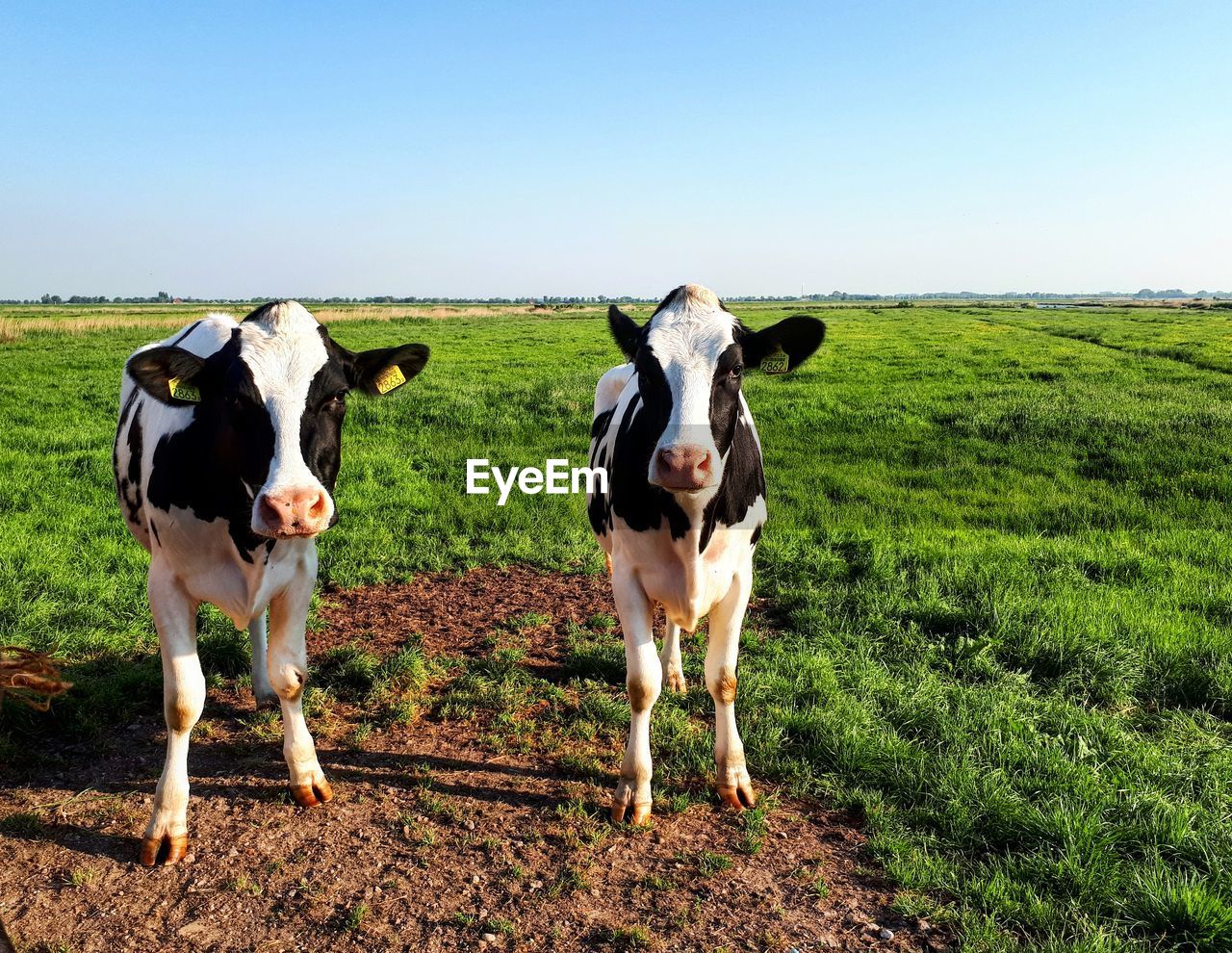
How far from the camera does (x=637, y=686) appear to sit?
12.5 feet

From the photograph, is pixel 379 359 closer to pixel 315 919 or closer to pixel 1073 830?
pixel 315 919

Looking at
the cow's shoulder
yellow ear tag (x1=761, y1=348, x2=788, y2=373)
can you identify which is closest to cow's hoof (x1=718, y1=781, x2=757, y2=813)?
the cow's shoulder

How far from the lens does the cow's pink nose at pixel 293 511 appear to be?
2.93m

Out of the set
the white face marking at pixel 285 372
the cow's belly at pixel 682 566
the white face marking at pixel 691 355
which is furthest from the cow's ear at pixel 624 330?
the white face marking at pixel 285 372

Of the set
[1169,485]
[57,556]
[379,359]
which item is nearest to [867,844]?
[379,359]

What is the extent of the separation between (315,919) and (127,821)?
1242 mm

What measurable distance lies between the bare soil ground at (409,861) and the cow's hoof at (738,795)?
75 mm

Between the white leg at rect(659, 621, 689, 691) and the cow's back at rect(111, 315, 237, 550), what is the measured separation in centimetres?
296

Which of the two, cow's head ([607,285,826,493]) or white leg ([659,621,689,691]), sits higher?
cow's head ([607,285,826,493])

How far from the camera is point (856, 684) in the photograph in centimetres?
487

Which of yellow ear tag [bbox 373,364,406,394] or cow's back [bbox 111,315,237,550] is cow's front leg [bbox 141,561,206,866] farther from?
yellow ear tag [bbox 373,364,406,394]

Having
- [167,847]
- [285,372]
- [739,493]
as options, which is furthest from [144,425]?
[739,493]

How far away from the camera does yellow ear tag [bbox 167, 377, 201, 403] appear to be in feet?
11.3

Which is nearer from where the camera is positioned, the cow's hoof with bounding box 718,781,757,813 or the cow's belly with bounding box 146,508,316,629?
the cow's belly with bounding box 146,508,316,629
